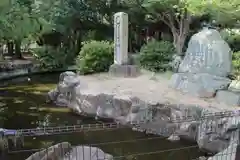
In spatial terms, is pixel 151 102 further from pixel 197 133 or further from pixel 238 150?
pixel 238 150

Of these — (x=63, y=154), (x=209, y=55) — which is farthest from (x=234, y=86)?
(x=63, y=154)

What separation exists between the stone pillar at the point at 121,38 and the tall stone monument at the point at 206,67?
289 centimetres

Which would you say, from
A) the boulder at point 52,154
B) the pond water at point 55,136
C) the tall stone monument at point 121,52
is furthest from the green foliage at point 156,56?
the boulder at point 52,154

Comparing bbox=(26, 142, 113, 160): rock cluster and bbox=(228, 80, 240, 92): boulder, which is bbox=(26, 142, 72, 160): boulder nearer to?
bbox=(26, 142, 113, 160): rock cluster

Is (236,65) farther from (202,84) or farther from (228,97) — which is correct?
(228,97)

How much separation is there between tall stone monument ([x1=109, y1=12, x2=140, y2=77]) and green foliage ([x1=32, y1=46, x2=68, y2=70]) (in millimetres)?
4761

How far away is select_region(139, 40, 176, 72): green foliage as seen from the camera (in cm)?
1321

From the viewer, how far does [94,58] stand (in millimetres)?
13383

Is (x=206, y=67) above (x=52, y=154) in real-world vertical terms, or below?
above

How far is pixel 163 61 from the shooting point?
43.9ft

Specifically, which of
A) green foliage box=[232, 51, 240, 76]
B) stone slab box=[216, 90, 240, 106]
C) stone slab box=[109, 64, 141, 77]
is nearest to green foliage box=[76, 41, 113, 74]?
stone slab box=[109, 64, 141, 77]

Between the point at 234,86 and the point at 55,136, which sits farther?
the point at 234,86

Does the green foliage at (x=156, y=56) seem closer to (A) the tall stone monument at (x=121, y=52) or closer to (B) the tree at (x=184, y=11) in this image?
(A) the tall stone monument at (x=121, y=52)

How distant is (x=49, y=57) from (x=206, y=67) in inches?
358
